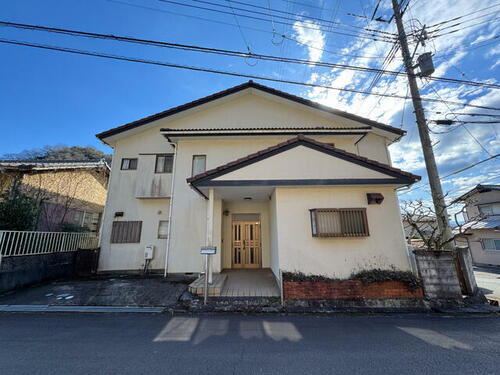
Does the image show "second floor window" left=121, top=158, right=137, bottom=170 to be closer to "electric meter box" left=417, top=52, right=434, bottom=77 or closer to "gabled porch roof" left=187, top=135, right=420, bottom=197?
"gabled porch roof" left=187, top=135, right=420, bottom=197

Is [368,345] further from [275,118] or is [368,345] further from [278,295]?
[275,118]

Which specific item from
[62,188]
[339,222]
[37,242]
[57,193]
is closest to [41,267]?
[37,242]

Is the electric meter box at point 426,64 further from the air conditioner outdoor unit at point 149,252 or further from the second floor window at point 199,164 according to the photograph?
the air conditioner outdoor unit at point 149,252

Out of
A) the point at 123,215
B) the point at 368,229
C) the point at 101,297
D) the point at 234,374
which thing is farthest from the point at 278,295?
the point at 123,215

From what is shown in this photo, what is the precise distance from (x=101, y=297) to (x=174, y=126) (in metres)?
7.68

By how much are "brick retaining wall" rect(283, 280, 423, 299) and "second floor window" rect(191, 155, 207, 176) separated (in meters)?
5.91

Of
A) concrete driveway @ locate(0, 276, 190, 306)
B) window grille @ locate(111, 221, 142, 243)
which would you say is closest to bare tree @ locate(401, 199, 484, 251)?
concrete driveway @ locate(0, 276, 190, 306)

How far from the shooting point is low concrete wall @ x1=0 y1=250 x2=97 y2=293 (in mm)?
5910

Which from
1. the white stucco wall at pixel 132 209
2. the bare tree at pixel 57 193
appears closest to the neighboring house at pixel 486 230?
the white stucco wall at pixel 132 209

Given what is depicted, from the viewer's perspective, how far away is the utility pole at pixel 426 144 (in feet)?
18.5

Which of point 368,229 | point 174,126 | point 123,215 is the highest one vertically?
point 174,126

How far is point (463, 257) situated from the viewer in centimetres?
534

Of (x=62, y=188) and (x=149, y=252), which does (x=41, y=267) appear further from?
(x=62, y=188)

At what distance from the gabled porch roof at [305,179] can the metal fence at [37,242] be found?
6396 millimetres
